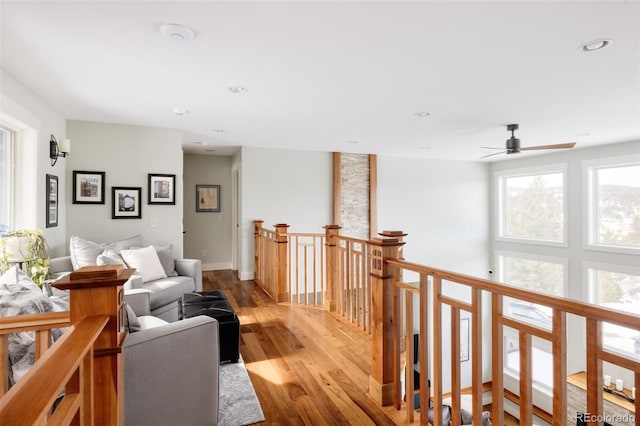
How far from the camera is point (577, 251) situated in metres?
5.97

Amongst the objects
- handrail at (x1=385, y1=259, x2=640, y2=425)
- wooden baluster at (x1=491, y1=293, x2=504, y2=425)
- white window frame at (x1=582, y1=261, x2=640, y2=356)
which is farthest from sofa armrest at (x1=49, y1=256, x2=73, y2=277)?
white window frame at (x1=582, y1=261, x2=640, y2=356)

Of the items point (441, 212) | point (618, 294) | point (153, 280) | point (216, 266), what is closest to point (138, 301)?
point (153, 280)

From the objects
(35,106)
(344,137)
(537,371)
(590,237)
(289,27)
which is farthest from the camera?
(537,371)

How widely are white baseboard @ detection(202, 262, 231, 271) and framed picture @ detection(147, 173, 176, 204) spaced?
268 cm

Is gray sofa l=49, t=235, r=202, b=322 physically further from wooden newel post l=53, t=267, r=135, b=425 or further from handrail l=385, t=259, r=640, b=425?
handrail l=385, t=259, r=640, b=425

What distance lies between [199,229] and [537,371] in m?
7.10

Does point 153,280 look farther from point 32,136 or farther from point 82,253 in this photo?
point 32,136

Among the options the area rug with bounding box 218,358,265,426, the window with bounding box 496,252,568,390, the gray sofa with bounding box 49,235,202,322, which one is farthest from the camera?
the window with bounding box 496,252,568,390

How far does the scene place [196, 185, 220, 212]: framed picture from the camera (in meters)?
6.92

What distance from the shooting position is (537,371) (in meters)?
6.25

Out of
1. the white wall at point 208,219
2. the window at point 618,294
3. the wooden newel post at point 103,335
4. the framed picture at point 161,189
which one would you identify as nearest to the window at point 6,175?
the framed picture at point 161,189

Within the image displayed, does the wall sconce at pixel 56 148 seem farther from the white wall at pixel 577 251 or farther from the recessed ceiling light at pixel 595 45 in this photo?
the white wall at pixel 577 251

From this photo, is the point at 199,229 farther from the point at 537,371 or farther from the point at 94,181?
the point at 537,371

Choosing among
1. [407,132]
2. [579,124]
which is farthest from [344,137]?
[579,124]
